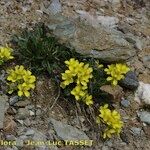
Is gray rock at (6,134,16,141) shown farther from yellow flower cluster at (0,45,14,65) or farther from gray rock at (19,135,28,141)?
yellow flower cluster at (0,45,14,65)

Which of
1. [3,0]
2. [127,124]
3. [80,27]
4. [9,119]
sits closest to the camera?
[9,119]

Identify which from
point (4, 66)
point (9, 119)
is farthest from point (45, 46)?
point (9, 119)

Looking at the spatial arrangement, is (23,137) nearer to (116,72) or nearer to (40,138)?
(40,138)

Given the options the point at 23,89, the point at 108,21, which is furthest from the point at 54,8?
the point at 23,89

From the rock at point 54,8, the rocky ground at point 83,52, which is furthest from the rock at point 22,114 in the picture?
the rock at point 54,8

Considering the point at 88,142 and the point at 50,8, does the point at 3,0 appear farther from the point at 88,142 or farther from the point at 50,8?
the point at 88,142

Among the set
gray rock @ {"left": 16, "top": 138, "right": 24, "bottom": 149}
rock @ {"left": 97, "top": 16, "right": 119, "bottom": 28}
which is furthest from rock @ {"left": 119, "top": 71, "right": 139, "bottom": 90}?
gray rock @ {"left": 16, "top": 138, "right": 24, "bottom": 149}
